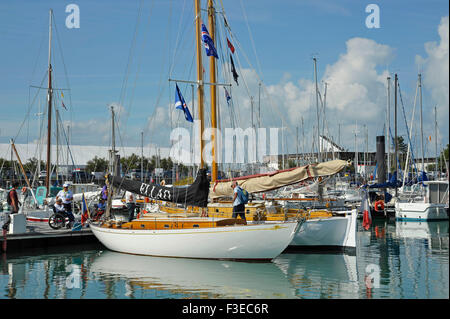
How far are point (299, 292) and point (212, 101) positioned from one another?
10813 mm

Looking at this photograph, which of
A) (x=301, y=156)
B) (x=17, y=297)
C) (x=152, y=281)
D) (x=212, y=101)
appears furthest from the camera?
(x=301, y=156)

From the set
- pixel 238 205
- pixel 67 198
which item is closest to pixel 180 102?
pixel 238 205

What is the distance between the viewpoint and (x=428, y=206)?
3419 centimetres

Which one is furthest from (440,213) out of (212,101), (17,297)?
(17,297)

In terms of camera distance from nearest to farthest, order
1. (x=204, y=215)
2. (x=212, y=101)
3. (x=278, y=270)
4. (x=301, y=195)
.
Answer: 1. (x=278, y=270)
2. (x=204, y=215)
3. (x=212, y=101)
4. (x=301, y=195)

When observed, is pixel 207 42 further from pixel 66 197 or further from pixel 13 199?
pixel 13 199

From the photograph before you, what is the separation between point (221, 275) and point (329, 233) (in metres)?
6.35

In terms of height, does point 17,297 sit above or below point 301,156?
below

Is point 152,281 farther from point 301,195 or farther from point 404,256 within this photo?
point 301,195

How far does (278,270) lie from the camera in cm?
1722

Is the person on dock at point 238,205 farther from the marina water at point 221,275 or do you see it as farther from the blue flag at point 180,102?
the blue flag at point 180,102

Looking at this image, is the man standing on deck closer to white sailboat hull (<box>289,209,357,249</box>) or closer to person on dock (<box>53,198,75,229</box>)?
person on dock (<box>53,198,75,229</box>)

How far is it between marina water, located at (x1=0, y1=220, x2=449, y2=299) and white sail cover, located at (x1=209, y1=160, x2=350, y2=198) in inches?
116

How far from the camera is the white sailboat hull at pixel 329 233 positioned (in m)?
20.3
